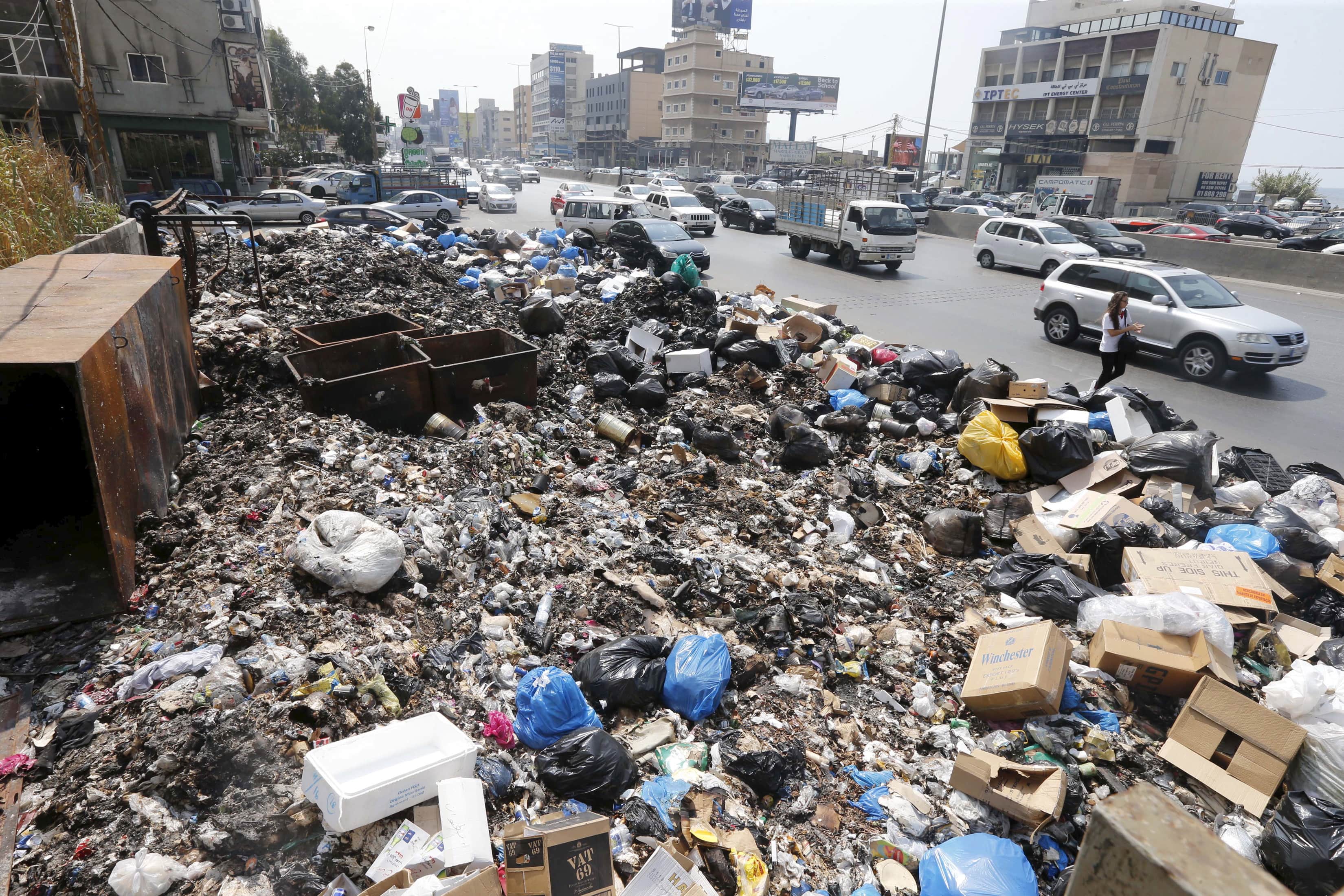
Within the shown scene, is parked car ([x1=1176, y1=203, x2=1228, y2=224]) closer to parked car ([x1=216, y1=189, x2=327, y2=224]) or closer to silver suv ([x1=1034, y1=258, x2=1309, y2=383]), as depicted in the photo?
silver suv ([x1=1034, y1=258, x2=1309, y2=383])

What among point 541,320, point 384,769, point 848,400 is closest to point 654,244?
point 541,320

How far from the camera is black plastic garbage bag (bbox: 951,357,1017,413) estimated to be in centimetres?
768

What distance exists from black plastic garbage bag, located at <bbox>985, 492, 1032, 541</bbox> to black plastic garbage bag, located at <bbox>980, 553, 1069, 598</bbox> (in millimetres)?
533

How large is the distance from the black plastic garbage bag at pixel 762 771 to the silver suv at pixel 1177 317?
1011 centimetres

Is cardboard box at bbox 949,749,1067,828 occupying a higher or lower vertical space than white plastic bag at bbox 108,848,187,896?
lower

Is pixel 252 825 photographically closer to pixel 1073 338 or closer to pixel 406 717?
pixel 406 717

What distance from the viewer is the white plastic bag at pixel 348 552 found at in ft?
13.3

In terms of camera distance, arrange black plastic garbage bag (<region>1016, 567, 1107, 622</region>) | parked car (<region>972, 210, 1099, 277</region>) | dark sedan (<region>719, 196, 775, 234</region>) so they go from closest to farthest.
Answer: black plastic garbage bag (<region>1016, 567, 1107, 622</region>) < parked car (<region>972, 210, 1099, 277</region>) < dark sedan (<region>719, 196, 775, 234</region>)

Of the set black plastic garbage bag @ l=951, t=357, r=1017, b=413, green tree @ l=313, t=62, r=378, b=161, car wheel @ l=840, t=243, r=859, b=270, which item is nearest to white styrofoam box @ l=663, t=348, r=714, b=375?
black plastic garbage bag @ l=951, t=357, r=1017, b=413

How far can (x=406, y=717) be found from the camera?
3381mm

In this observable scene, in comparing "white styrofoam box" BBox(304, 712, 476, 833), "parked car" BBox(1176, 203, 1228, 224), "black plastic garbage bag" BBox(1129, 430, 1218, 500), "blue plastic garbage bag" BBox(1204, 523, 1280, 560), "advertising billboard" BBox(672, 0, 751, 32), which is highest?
"advertising billboard" BBox(672, 0, 751, 32)

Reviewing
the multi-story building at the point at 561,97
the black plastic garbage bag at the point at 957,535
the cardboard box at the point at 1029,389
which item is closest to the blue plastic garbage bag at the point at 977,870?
→ the black plastic garbage bag at the point at 957,535

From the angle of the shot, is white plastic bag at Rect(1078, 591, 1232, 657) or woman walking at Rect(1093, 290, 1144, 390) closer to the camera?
white plastic bag at Rect(1078, 591, 1232, 657)

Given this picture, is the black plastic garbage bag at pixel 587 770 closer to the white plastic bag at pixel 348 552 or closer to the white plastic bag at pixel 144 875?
the white plastic bag at pixel 144 875
